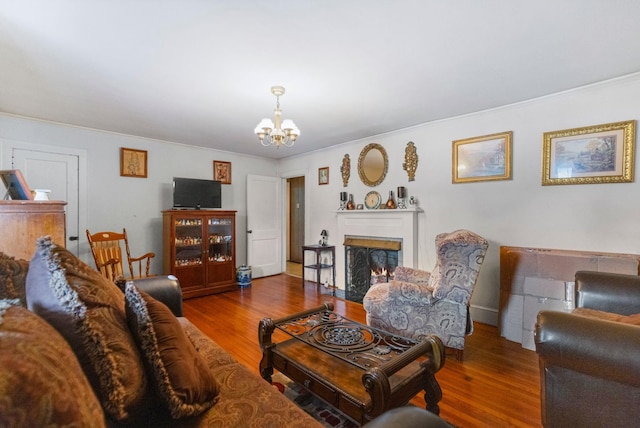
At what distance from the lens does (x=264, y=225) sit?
18.3ft

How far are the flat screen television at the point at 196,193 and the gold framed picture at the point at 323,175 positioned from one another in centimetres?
172

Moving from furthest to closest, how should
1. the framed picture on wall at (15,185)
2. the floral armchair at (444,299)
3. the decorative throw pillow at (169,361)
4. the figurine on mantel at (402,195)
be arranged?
the figurine on mantel at (402,195) < the floral armchair at (444,299) < the framed picture on wall at (15,185) < the decorative throw pillow at (169,361)

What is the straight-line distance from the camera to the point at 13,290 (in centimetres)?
96

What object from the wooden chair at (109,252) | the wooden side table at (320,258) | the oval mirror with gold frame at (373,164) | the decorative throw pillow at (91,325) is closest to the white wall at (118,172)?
the wooden chair at (109,252)

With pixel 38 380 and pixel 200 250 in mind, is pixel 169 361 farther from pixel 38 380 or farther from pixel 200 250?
pixel 200 250

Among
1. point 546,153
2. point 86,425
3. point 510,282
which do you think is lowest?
point 510,282

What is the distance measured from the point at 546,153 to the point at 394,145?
173 cm

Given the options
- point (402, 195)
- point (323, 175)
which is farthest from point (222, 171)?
point (402, 195)

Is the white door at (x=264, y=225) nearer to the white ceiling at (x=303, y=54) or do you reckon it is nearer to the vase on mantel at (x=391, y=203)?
the white ceiling at (x=303, y=54)

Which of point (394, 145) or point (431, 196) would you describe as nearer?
point (431, 196)

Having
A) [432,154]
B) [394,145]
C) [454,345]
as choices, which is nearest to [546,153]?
[432,154]

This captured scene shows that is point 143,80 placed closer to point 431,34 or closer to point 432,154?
point 431,34

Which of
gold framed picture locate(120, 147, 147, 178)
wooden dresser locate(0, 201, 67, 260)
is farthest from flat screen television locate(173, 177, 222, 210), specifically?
wooden dresser locate(0, 201, 67, 260)

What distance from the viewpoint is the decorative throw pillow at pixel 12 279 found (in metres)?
0.94
